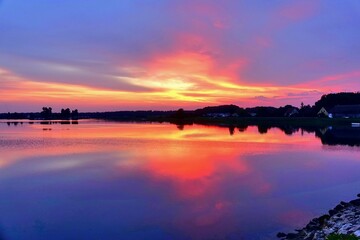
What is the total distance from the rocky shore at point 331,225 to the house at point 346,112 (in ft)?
283

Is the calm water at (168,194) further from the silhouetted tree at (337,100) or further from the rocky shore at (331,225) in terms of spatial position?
the silhouetted tree at (337,100)

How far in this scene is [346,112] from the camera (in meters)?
94.6

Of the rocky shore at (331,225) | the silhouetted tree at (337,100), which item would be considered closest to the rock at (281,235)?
the rocky shore at (331,225)

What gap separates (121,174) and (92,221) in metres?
9.31

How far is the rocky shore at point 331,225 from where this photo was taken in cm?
1119

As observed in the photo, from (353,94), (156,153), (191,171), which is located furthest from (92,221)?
(353,94)

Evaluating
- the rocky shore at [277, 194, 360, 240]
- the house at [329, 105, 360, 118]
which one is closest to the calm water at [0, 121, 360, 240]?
the rocky shore at [277, 194, 360, 240]

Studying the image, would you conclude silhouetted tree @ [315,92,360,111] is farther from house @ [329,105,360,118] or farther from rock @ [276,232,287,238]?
rock @ [276,232,287,238]

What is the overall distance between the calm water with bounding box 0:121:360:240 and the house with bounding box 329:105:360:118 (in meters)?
67.8

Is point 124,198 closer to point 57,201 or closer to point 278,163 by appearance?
point 57,201

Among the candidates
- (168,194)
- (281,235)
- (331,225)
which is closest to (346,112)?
(168,194)

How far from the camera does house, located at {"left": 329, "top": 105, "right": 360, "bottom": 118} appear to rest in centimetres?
9238

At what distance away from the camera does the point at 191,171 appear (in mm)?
24266

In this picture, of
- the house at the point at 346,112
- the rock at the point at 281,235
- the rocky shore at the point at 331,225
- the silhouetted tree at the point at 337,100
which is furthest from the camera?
the silhouetted tree at the point at 337,100
